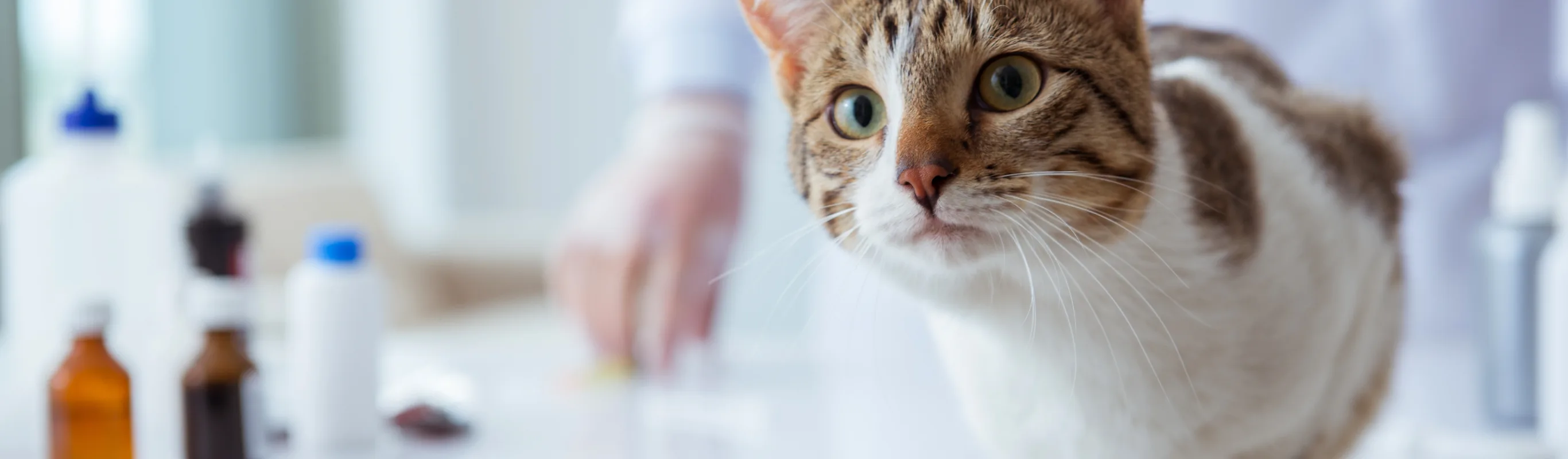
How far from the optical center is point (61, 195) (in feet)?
3.01

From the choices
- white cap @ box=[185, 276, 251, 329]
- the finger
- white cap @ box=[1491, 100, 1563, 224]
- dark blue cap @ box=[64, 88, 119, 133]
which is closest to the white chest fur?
white cap @ box=[1491, 100, 1563, 224]

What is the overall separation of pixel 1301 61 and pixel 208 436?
0.73m

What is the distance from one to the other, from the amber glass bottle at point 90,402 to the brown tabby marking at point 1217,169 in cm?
65

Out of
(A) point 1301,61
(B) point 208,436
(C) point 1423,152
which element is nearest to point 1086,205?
(A) point 1301,61

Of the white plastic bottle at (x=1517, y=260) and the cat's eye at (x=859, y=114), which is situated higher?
the cat's eye at (x=859, y=114)

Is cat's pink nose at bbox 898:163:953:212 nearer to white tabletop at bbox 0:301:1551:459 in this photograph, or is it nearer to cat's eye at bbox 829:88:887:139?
cat's eye at bbox 829:88:887:139

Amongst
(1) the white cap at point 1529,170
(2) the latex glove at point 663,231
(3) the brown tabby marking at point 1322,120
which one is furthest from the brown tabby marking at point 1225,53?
(2) the latex glove at point 663,231

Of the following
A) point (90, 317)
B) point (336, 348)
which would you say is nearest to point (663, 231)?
point (336, 348)

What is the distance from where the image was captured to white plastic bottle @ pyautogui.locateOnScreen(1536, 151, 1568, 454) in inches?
24.3

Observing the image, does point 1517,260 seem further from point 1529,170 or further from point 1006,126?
point 1006,126

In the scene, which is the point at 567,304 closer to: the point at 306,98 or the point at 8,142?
the point at 8,142

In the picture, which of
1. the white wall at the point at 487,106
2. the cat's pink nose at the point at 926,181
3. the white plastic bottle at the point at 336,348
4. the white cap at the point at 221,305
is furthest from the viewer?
the white wall at the point at 487,106

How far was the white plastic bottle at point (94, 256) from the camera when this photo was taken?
899 mm

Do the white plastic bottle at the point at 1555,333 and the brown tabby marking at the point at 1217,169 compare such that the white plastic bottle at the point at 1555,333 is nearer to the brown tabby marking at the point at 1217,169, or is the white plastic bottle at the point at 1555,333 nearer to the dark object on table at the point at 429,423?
the brown tabby marking at the point at 1217,169
